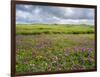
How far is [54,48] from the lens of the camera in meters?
2.40

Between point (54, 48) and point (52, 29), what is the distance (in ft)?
0.72

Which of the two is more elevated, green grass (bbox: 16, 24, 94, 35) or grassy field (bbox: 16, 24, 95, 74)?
green grass (bbox: 16, 24, 94, 35)

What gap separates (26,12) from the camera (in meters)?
2.29

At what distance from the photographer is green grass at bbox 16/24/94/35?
229 centimetres

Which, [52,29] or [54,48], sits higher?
[52,29]

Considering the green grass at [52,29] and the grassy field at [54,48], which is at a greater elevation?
the green grass at [52,29]

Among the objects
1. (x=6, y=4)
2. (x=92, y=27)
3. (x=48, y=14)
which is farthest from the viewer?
(x=92, y=27)

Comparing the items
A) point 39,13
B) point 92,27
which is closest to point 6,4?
point 39,13

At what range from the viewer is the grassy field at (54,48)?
2291mm

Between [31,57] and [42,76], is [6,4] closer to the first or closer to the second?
[31,57]

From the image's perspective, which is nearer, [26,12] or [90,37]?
[26,12]

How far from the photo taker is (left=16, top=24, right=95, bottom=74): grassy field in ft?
7.52

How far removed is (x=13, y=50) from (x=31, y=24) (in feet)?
1.14

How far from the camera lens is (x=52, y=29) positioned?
7.84ft
